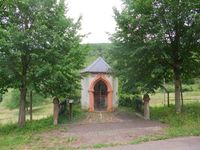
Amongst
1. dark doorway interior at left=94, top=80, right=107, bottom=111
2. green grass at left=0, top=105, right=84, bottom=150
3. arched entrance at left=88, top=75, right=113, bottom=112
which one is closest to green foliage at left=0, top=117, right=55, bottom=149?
green grass at left=0, top=105, right=84, bottom=150

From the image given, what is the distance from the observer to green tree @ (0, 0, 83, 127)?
53.3ft

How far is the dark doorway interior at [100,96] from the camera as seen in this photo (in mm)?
29141

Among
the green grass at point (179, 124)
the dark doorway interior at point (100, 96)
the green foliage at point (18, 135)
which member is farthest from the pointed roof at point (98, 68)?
the green foliage at point (18, 135)

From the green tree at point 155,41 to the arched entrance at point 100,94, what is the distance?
7.02 m

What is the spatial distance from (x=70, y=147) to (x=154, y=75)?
9.72 meters

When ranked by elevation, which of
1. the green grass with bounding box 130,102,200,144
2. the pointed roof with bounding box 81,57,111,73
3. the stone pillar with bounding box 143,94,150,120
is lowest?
the green grass with bounding box 130,102,200,144

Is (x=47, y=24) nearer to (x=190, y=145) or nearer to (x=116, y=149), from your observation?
(x=116, y=149)

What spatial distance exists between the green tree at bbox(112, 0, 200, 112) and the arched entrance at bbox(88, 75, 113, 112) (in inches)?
277

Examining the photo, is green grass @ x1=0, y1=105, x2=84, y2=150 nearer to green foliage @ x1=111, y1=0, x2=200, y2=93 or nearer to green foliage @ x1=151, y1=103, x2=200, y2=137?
green foliage @ x1=151, y1=103, x2=200, y2=137

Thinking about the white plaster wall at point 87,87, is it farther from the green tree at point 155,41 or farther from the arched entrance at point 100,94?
the green tree at point 155,41

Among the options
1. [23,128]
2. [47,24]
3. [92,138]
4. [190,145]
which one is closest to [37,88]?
[23,128]

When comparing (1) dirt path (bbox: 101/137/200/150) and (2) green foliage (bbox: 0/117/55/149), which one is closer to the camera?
(1) dirt path (bbox: 101/137/200/150)

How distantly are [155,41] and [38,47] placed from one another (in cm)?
695

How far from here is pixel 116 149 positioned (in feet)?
35.9
